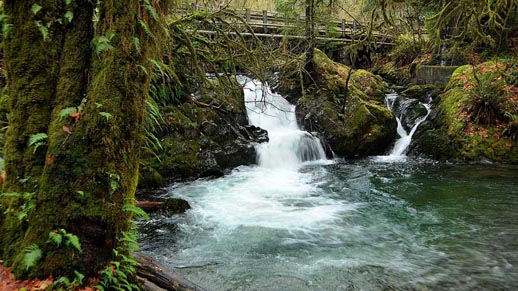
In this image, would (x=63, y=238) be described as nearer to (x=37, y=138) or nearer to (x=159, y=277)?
(x=37, y=138)

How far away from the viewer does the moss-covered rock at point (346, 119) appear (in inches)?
475

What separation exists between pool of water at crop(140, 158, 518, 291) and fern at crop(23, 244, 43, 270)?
218 centimetres

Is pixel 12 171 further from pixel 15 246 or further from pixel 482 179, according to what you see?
pixel 482 179

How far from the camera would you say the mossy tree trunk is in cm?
237

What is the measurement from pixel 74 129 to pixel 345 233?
4.64 meters

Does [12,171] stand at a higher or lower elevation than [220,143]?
higher

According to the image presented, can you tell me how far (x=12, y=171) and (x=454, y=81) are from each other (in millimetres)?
14097

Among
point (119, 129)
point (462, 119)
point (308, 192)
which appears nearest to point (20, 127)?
point (119, 129)

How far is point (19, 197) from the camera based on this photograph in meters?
2.45

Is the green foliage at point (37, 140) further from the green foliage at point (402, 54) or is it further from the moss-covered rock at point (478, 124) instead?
the green foliage at point (402, 54)

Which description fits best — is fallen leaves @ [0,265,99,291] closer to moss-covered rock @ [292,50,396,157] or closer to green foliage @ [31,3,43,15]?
green foliage @ [31,3,43,15]

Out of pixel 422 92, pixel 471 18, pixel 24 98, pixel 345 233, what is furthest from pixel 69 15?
pixel 422 92

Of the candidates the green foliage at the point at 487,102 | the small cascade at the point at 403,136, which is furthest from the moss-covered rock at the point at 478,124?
the small cascade at the point at 403,136

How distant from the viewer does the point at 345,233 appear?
5.85m
